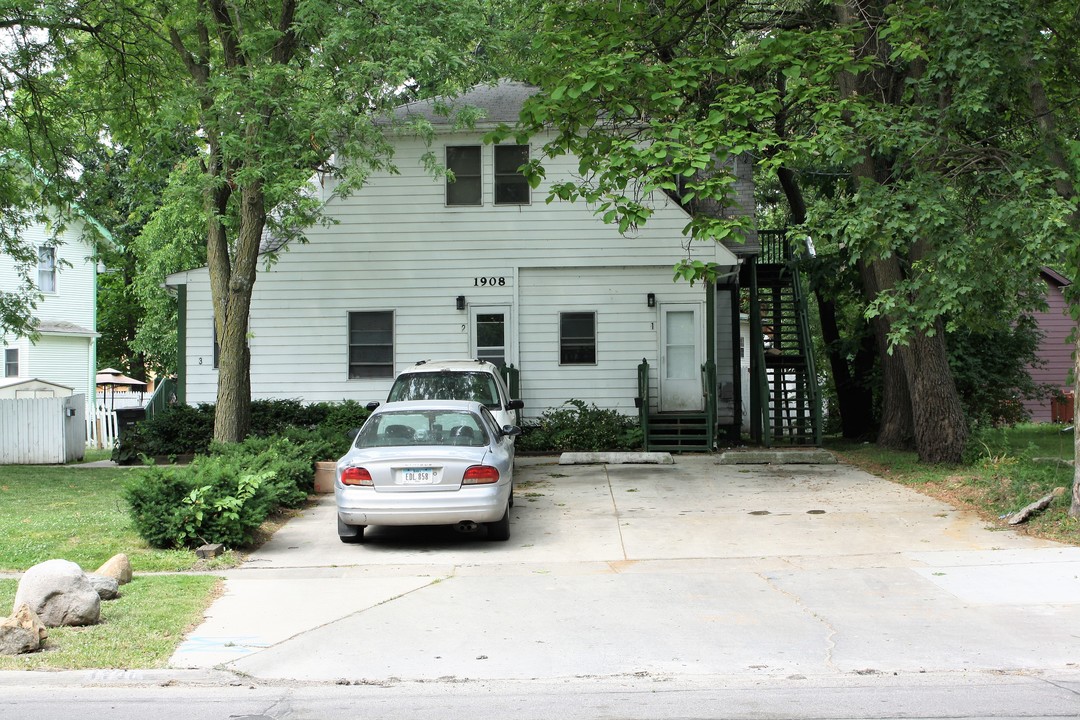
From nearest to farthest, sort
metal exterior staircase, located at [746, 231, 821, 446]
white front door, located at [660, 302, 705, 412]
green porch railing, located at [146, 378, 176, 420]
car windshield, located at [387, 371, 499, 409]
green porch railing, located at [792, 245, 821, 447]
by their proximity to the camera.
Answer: car windshield, located at [387, 371, 499, 409], green porch railing, located at [792, 245, 821, 447], metal exterior staircase, located at [746, 231, 821, 446], white front door, located at [660, 302, 705, 412], green porch railing, located at [146, 378, 176, 420]

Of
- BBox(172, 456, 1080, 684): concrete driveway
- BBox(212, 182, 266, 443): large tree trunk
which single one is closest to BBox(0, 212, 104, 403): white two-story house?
BBox(212, 182, 266, 443): large tree trunk

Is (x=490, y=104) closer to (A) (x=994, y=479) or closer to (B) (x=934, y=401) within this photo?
(B) (x=934, y=401)

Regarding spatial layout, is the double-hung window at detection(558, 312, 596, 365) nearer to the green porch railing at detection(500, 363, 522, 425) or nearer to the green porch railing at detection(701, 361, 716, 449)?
the green porch railing at detection(500, 363, 522, 425)

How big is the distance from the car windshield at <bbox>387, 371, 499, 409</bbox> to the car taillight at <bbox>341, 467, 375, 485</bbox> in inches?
166

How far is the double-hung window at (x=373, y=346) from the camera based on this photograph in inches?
779

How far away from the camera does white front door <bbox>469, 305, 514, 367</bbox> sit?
19.6m

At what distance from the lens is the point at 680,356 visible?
64.3ft

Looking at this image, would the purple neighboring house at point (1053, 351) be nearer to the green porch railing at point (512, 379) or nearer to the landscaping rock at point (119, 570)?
the green porch railing at point (512, 379)

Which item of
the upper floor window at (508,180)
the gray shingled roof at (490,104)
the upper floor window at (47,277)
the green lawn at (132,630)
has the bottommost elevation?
the green lawn at (132,630)

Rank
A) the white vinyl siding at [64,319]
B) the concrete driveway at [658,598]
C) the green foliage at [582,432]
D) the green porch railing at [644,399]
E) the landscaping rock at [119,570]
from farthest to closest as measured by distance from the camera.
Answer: the white vinyl siding at [64,319] < the green foliage at [582,432] < the green porch railing at [644,399] < the landscaping rock at [119,570] < the concrete driveway at [658,598]

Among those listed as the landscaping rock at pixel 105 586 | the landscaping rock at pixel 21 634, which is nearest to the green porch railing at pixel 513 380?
the landscaping rock at pixel 105 586

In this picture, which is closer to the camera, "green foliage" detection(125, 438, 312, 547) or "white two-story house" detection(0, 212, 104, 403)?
"green foliage" detection(125, 438, 312, 547)

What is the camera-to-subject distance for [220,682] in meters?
6.03

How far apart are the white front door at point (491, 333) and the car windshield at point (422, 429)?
884cm
